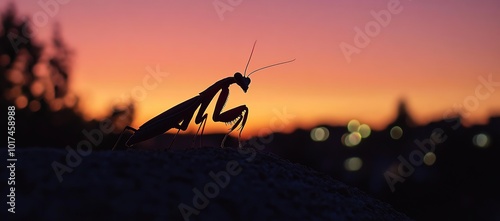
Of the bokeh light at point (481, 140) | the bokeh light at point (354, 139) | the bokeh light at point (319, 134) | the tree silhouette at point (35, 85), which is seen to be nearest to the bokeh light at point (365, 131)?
the bokeh light at point (354, 139)

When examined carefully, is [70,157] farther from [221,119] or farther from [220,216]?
[221,119]

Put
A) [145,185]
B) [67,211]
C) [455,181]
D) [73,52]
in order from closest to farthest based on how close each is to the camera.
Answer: [67,211] < [145,185] < [73,52] < [455,181]

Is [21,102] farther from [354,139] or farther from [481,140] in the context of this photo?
[354,139]

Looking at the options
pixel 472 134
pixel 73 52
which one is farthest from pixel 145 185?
pixel 472 134

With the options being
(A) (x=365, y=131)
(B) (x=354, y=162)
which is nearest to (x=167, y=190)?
(B) (x=354, y=162)

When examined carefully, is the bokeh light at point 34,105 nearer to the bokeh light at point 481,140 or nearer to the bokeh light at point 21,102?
the bokeh light at point 21,102

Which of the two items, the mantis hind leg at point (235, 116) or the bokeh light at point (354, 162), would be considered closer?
the mantis hind leg at point (235, 116)
